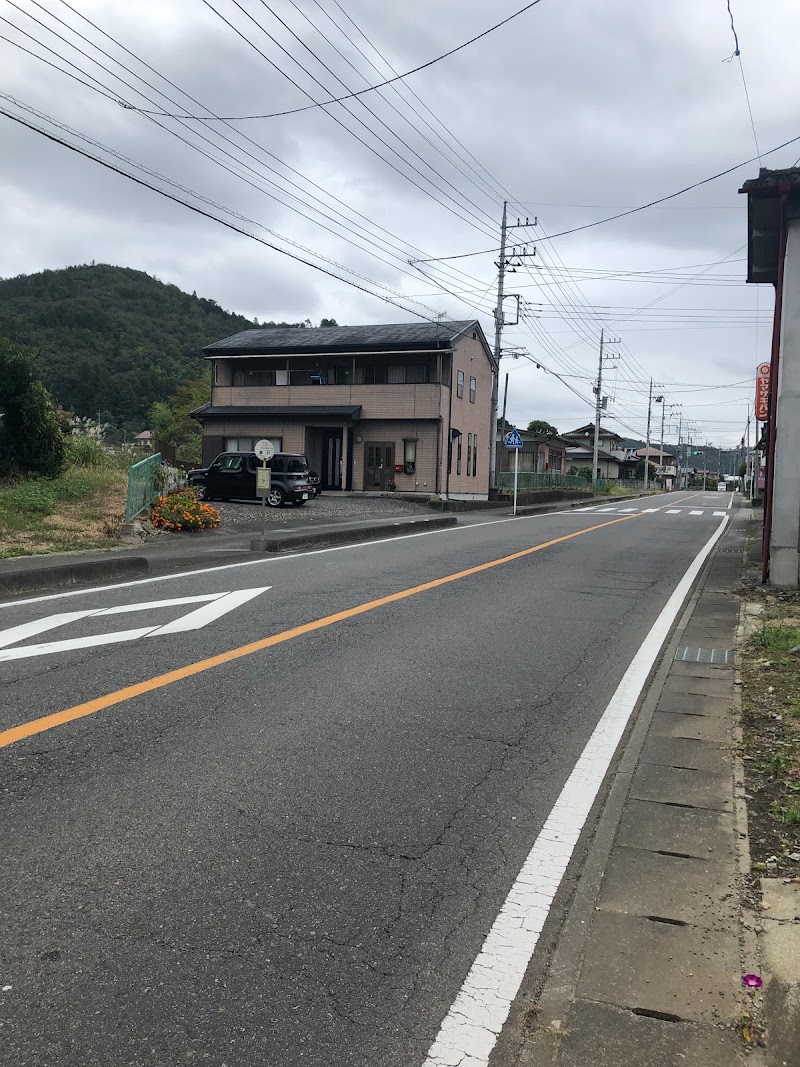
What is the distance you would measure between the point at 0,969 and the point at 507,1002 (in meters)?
1.47

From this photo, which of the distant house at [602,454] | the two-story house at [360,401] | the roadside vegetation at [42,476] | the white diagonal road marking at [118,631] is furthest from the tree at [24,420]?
the distant house at [602,454]

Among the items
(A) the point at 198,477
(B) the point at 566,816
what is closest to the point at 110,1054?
(B) the point at 566,816

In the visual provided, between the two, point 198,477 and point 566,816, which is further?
point 198,477

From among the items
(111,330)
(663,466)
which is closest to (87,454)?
(111,330)

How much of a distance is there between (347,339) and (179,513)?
897 inches

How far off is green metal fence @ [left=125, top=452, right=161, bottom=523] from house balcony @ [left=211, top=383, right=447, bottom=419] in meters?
20.1

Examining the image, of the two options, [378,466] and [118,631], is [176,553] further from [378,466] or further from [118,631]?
[378,466]

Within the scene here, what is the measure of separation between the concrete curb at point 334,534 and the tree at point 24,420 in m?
5.49

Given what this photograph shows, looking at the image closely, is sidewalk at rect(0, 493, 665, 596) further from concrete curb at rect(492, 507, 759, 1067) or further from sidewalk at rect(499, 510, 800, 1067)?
concrete curb at rect(492, 507, 759, 1067)

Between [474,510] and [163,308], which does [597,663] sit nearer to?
[474,510]

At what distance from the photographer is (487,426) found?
1713 inches

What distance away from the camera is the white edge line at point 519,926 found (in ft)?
7.32

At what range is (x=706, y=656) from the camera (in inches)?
274

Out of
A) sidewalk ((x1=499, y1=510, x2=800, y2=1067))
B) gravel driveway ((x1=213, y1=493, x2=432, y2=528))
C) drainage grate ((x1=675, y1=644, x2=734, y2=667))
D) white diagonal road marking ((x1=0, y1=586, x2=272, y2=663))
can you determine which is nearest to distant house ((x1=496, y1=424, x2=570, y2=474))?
gravel driveway ((x1=213, y1=493, x2=432, y2=528))
